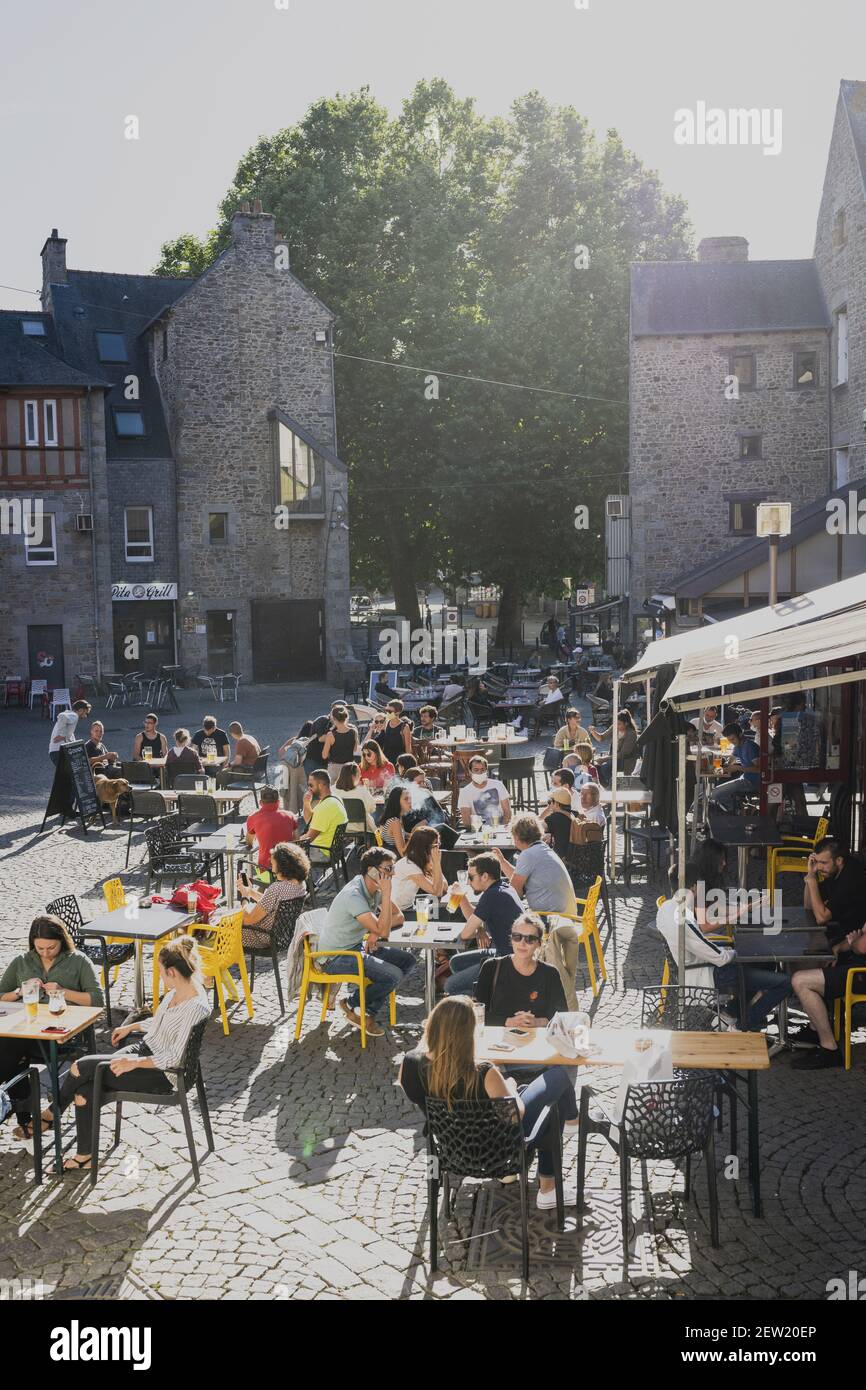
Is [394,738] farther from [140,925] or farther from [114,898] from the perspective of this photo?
[140,925]

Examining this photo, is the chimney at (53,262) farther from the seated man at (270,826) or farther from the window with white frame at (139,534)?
the seated man at (270,826)

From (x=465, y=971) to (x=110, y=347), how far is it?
1354 inches

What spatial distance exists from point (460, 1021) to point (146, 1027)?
2338 mm

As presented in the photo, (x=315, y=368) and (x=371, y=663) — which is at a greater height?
(x=315, y=368)

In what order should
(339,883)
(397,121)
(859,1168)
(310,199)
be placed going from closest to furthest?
(859,1168) < (339,883) < (310,199) < (397,121)

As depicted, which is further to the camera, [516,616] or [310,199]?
[516,616]

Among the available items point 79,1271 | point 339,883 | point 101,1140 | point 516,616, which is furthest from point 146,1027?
point 516,616

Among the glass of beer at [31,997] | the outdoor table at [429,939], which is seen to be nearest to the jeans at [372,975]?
the outdoor table at [429,939]

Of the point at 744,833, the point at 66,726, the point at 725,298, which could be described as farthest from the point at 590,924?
the point at 725,298

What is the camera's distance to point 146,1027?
7.70 m

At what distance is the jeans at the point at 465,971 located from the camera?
9133 millimetres

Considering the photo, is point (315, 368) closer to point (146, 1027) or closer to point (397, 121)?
point (397, 121)

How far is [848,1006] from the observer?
844 cm
